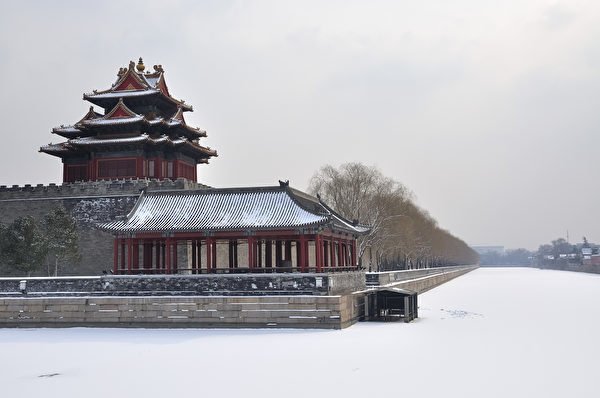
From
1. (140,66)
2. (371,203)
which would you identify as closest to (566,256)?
(371,203)

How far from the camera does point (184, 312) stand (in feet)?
85.0

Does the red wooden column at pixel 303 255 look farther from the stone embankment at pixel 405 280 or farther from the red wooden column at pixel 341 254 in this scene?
the stone embankment at pixel 405 280

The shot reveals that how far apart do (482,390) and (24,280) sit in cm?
2192

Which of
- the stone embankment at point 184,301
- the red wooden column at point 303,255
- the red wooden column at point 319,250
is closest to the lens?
the stone embankment at point 184,301

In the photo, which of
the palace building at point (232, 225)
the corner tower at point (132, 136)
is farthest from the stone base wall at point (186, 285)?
the corner tower at point (132, 136)

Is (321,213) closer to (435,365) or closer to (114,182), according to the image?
(435,365)

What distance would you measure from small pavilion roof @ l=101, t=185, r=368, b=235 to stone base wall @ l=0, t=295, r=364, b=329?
335cm

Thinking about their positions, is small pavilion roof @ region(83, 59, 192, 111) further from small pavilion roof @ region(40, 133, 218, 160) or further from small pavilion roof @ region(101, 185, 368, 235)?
small pavilion roof @ region(101, 185, 368, 235)

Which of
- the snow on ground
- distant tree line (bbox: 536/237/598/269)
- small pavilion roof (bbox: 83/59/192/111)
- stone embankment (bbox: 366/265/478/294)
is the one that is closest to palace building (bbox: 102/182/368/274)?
the snow on ground

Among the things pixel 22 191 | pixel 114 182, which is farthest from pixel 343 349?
pixel 22 191

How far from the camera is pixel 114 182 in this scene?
39062mm

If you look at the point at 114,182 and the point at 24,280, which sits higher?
the point at 114,182

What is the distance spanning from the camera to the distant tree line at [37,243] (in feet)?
116

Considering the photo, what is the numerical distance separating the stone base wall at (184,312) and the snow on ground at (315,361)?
3.02 ft
